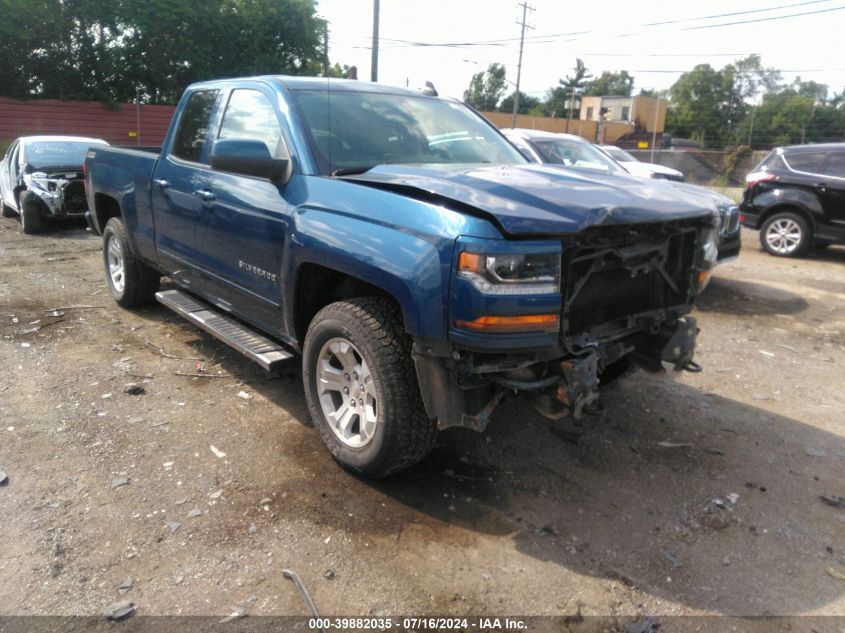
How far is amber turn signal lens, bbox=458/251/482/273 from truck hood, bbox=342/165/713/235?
0.56ft

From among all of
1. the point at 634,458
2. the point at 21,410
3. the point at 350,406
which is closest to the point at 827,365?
the point at 634,458

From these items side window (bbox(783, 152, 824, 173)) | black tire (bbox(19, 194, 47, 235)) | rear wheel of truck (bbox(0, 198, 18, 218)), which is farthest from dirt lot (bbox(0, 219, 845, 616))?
rear wheel of truck (bbox(0, 198, 18, 218))

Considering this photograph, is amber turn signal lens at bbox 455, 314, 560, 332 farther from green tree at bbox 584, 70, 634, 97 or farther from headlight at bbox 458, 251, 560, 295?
green tree at bbox 584, 70, 634, 97

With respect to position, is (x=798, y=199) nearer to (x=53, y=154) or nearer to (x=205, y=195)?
(x=205, y=195)

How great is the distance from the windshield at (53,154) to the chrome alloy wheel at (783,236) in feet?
37.5

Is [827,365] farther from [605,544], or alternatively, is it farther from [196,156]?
[196,156]

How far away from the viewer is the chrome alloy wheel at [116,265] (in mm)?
6151

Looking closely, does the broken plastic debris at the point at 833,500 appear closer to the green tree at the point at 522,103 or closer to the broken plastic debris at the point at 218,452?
the broken plastic debris at the point at 218,452

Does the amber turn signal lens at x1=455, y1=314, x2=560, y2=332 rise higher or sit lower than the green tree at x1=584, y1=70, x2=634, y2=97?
lower

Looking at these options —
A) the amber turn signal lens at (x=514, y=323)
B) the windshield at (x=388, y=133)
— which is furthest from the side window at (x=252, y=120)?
the amber turn signal lens at (x=514, y=323)

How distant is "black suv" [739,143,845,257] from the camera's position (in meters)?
9.75

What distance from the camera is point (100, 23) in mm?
26641

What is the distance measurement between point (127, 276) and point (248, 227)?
274 centimetres

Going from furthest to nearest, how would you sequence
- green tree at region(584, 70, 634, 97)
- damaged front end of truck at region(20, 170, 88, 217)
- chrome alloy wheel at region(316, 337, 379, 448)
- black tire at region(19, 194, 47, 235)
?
1. green tree at region(584, 70, 634, 97)
2. black tire at region(19, 194, 47, 235)
3. damaged front end of truck at region(20, 170, 88, 217)
4. chrome alloy wheel at region(316, 337, 379, 448)
